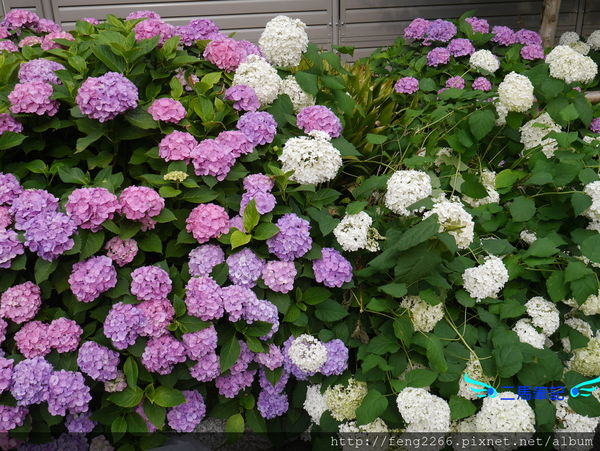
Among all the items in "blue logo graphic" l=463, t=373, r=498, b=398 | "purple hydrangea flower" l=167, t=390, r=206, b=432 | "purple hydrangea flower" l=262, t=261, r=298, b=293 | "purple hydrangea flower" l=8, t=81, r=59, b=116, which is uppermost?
"purple hydrangea flower" l=8, t=81, r=59, b=116

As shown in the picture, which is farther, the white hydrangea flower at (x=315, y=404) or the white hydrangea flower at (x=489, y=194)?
the white hydrangea flower at (x=489, y=194)

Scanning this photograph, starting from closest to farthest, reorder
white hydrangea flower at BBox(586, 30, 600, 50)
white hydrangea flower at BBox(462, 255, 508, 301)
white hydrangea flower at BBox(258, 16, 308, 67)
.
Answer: white hydrangea flower at BBox(462, 255, 508, 301) → white hydrangea flower at BBox(258, 16, 308, 67) → white hydrangea flower at BBox(586, 30, 600, 50)

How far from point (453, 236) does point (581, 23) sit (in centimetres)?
473

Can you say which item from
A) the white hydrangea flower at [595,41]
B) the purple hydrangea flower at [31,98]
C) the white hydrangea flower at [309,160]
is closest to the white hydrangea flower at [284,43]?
the white hydrangea flower at [309,160]

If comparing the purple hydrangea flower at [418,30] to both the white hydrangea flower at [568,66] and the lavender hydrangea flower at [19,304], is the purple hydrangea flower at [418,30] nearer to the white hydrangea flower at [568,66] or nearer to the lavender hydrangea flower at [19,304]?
the white hydrangea flower at [568,66]

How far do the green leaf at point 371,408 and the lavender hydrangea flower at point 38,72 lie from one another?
1577mm

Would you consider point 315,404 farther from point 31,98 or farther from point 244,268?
point 31,98

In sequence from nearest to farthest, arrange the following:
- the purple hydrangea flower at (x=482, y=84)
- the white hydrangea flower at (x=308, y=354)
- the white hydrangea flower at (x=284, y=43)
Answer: the white hydrangea flower at (x=308, y=354), the white hydrangea flower at (x=284, y=43), the purple hydrangea flower at (x=482, y=84)

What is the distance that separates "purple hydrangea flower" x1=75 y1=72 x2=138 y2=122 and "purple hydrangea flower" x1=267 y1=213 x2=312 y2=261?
647mm

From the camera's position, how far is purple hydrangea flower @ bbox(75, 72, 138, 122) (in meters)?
1.73

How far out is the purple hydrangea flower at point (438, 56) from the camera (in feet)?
10.9

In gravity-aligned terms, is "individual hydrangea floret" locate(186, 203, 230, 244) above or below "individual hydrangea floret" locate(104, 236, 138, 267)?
above

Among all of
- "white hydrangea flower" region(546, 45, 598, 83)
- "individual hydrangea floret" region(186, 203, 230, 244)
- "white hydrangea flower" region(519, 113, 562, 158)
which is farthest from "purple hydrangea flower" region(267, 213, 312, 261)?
"white hydrangea flower" region(546, 45, 598, 83)

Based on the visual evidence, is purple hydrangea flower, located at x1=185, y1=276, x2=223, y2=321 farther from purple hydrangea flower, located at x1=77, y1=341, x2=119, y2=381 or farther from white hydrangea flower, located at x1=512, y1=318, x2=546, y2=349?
white hydrangea flower, located at x1=512, y1=318, x2=546, y2=349
